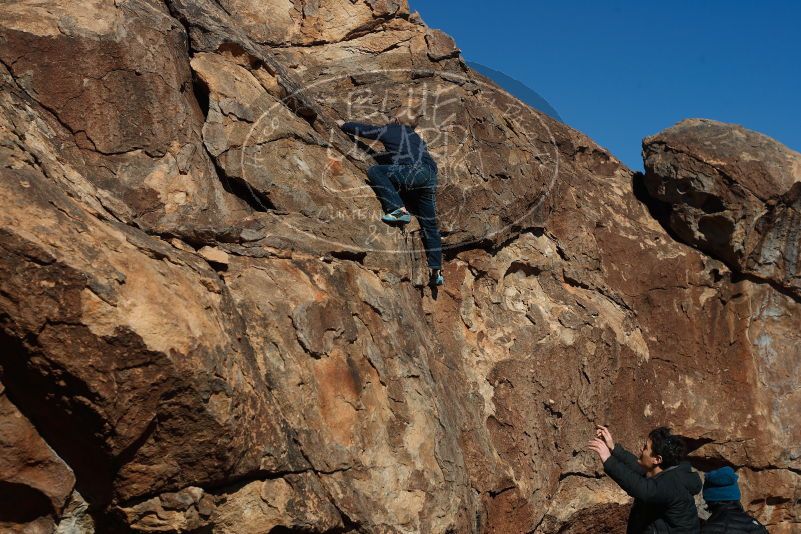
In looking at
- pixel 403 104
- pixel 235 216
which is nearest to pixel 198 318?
pixel 235 216

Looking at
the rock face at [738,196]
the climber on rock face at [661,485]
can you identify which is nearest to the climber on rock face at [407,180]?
the climber on rock face at [661,485]

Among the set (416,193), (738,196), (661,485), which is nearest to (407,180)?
(416,193)

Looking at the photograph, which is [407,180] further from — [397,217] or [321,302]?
[321,302]

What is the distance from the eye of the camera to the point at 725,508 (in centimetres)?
466

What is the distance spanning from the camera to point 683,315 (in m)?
9.59

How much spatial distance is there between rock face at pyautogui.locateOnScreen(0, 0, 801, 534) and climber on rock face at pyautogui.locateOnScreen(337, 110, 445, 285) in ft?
0.54

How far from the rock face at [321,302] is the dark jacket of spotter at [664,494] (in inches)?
61.0

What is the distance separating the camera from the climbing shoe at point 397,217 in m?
7.04

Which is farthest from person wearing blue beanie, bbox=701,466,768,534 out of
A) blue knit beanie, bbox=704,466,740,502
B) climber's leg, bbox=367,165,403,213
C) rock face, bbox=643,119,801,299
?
rock face, bbox=643,119,801,299

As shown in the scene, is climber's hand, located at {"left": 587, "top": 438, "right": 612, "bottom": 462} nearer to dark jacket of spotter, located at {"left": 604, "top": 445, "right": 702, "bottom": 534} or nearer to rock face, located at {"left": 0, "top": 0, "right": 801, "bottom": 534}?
dark jacket of spotter, located at {"left": 604, "top": 445, "right": 702, "bottom": 534}
